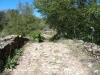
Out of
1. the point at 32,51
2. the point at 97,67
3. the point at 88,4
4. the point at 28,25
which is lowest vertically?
the point at 97,67

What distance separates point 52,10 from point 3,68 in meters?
7.17

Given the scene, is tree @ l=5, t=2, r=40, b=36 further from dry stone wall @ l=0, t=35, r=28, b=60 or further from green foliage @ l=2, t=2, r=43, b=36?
dry stone wall @ l=0, t=35, r=28, b=60

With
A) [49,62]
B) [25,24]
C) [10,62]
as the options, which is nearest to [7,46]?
[10,62]

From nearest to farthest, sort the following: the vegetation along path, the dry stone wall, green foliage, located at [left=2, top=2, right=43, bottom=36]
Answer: the vegetation along path → the dry stone wall → green foliage, located at [left=2, top=2, right=43, bottom=36]

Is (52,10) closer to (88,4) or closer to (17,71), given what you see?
(88,4)

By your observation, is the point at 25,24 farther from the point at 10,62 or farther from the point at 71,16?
the point at 10,62

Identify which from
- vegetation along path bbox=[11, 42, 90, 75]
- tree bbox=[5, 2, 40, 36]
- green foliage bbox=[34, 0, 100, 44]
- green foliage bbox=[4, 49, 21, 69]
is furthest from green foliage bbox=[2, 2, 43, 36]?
green foliage bbox=[4, 49, 21, 69]

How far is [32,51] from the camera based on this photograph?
11.3 m

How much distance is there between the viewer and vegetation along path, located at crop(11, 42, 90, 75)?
27.8 ft

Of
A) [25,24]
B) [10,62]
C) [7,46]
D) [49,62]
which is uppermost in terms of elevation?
[25,24]

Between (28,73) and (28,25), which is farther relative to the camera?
(28,25)

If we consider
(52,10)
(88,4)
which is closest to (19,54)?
(52,10)

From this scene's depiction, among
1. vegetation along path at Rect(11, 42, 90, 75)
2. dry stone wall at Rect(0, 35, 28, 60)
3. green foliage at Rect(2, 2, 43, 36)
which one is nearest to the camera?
vegetation along path at Rect(11, 42, 90, 75)

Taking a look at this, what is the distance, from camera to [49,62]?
31.2ft
